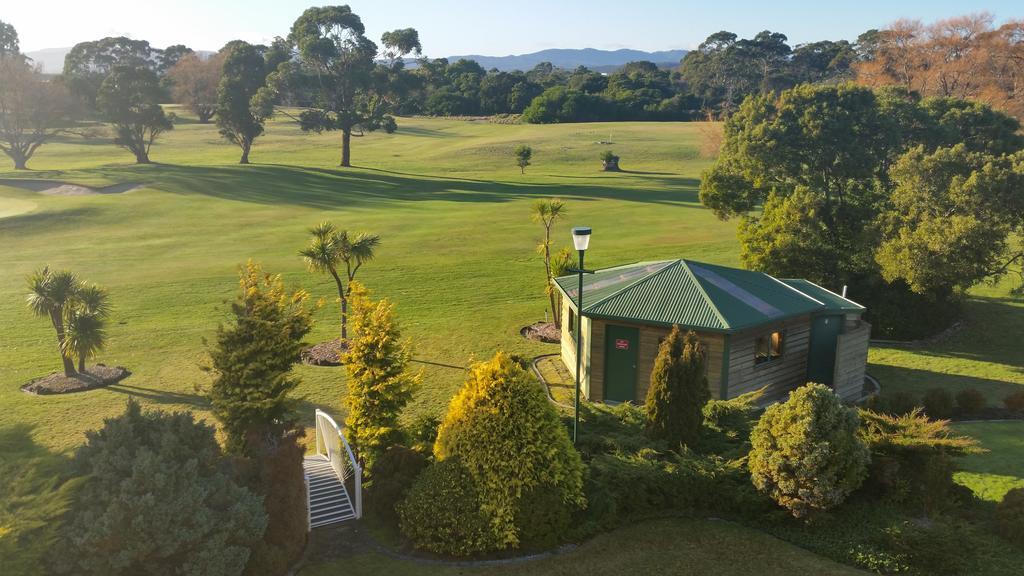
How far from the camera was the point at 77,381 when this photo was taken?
2092 centimetres

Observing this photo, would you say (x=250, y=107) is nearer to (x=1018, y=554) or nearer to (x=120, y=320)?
(x=120, y=320)

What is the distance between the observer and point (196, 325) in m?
26.1

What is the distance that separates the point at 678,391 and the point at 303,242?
29.4m

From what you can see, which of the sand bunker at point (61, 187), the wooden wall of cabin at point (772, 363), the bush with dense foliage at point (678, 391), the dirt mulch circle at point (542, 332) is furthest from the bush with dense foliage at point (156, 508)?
the sand bunker at point (61, 187)

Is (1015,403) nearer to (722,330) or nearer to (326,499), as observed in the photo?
Answer: (722,330)

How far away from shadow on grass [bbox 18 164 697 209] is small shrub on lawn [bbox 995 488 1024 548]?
45.3 metres

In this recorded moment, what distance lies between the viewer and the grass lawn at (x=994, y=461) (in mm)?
14906

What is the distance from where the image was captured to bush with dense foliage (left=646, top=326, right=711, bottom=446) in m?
14.1

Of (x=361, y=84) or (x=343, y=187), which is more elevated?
(x=361, y=84)

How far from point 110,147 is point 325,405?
8069cm

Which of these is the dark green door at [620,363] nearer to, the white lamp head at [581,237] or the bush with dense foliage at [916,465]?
the white lamp head at [581,237]

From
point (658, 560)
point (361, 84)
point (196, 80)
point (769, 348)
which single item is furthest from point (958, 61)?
point (196, 80)

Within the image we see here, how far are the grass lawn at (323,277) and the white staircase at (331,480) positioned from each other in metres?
1.28

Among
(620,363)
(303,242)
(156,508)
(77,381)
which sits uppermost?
(156,508)
